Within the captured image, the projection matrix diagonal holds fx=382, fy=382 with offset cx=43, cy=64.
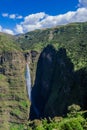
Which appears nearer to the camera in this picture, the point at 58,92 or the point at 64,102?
the point at 64,102

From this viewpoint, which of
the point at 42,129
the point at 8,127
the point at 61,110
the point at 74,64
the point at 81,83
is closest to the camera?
the point at 42,129

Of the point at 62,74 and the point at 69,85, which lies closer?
the point at 69,85

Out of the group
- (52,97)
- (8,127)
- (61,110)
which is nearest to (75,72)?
(61,110)

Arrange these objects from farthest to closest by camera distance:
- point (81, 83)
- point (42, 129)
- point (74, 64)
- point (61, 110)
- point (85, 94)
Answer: point (74, 64) < point (61, 110) < point (81, 83) < point (85, 94) < point (42, 129)

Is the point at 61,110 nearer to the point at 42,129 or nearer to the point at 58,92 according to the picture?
the point at 58,92

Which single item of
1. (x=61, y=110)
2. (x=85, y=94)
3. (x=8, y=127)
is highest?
(x=85, y=94)

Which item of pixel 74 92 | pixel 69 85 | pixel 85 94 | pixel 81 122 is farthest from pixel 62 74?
pixel 81 122

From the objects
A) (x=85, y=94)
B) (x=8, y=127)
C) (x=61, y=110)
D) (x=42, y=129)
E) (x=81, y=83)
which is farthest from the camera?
(x=8, y=127)

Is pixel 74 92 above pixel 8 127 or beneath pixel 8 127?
above

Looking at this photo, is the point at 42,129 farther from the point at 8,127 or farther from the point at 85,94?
the point at 8,127
